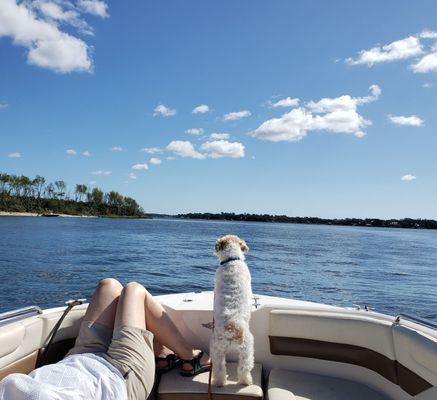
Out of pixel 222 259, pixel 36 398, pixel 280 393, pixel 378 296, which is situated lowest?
pixel 378 296

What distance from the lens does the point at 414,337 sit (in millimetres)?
2926

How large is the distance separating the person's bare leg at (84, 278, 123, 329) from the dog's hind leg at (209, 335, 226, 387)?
875mm

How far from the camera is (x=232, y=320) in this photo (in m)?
3.30

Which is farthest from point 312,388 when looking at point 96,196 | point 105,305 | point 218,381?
point 96,196

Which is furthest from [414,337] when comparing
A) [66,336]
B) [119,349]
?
[66,336]

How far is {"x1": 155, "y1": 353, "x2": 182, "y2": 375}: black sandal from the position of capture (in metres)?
3.27

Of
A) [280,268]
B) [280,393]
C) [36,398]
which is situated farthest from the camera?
[280,268]

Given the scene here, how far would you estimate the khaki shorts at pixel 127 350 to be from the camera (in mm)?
2549

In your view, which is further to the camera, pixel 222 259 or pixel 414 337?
pixel 222 259

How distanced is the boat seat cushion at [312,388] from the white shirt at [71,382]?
1382 millimetres

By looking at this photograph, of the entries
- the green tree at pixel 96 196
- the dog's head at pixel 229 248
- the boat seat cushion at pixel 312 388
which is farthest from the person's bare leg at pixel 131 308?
the green tree at pixel 96 196

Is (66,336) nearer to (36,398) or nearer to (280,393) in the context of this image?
(36,398)

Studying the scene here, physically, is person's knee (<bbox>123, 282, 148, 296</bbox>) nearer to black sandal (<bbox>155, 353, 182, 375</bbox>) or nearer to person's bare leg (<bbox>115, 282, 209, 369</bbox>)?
person's bare leg (<bbox>115, 282, 209, 369</bbox>)

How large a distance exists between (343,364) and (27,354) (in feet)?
8.83
